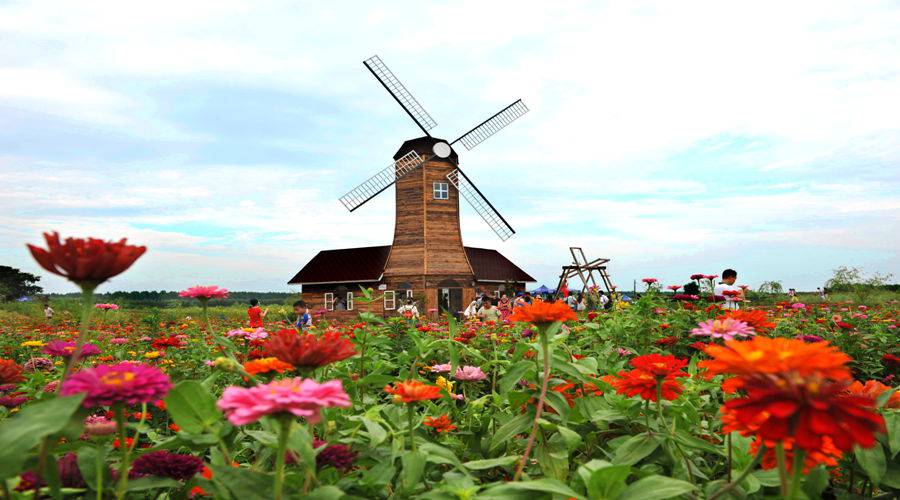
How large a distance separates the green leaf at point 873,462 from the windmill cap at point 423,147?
798 inches

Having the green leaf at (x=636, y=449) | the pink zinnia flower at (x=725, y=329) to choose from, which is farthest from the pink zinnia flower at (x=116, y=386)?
the pink zinnia flower at (x=725, y=329)

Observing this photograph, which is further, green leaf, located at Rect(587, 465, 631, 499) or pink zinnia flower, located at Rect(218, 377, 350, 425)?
green leaf, located at Rect(587, 465, 631, 499)

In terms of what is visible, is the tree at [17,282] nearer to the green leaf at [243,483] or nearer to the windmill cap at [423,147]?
the windmill cap at [423,147]

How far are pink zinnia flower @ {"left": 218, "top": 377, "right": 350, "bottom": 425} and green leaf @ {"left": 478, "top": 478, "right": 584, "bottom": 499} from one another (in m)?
0.43

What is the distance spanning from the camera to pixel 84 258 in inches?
41.5

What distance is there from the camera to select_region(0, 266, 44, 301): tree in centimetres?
4454

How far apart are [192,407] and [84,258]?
0.41 m

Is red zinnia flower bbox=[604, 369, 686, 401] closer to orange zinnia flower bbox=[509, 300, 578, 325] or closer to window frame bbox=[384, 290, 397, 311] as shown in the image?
orange zinnia flower bbox=[509, 300, 578, 325]

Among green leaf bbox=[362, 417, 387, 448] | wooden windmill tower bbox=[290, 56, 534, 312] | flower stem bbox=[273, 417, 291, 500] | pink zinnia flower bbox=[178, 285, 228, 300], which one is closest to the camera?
flower stem bbox=[273, 417, 291, 500]

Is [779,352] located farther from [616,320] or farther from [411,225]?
[411,225]

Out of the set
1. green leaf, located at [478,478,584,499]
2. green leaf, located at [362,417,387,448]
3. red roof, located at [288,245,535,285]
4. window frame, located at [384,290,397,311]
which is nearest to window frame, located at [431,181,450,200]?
red roof, located at [288,245,535,285]

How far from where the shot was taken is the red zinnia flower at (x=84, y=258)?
1.06 m

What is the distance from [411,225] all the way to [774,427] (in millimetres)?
20790

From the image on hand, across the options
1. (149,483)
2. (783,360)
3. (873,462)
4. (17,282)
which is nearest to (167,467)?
(149,483)
